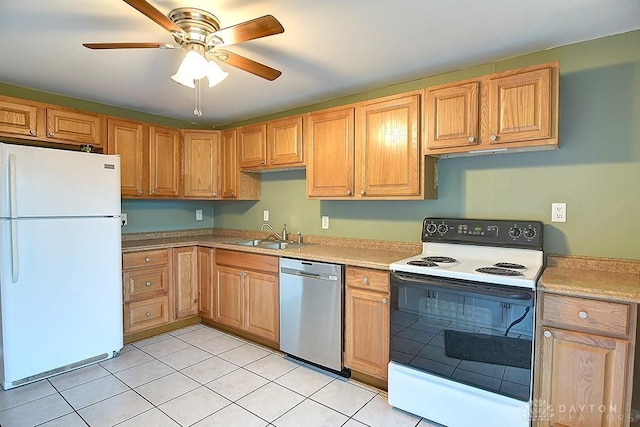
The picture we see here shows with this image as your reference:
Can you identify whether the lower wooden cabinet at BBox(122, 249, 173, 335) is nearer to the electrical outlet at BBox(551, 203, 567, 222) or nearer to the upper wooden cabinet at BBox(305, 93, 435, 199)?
the upper wooden cabinet at BBox(305, 93, 435, 199)

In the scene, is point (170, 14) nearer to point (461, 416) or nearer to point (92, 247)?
point (92, 247)

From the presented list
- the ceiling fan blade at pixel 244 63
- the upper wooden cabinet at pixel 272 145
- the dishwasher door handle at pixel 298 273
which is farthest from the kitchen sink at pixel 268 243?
the ceiling fan blade at pixel 244 63

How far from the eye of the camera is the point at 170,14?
1.70 metres

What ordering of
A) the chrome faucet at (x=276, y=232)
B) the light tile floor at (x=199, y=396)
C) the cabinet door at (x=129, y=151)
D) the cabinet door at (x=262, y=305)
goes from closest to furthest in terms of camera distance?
the light tile floor at (x=199, y=396)
the cabinet door at (x=262, y=305)
the cabinet door at (x=129, y=151)
the chrome faucet at (x=276, y=232)

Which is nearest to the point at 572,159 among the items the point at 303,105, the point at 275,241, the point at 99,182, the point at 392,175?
the point at 392,175

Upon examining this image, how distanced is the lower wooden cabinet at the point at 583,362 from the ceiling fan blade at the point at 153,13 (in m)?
2.22

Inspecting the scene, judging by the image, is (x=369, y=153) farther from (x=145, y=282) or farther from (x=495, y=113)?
(x=145, y=282)

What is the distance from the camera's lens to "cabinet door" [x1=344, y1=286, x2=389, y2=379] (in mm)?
2264

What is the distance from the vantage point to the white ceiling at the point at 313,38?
170 centimetres

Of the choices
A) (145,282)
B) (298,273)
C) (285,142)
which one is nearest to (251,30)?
(285,142)

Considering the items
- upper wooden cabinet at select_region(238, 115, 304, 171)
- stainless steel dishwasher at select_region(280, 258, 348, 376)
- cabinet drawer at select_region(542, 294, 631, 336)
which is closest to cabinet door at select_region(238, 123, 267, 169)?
upper wooden cabinet at select_region(238, 115, 304, 171)

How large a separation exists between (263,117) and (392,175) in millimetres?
1852

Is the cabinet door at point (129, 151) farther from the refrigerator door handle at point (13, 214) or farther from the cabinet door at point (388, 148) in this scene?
the cabinet door at point (388, 148)

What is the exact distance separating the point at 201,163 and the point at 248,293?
1.59 m
